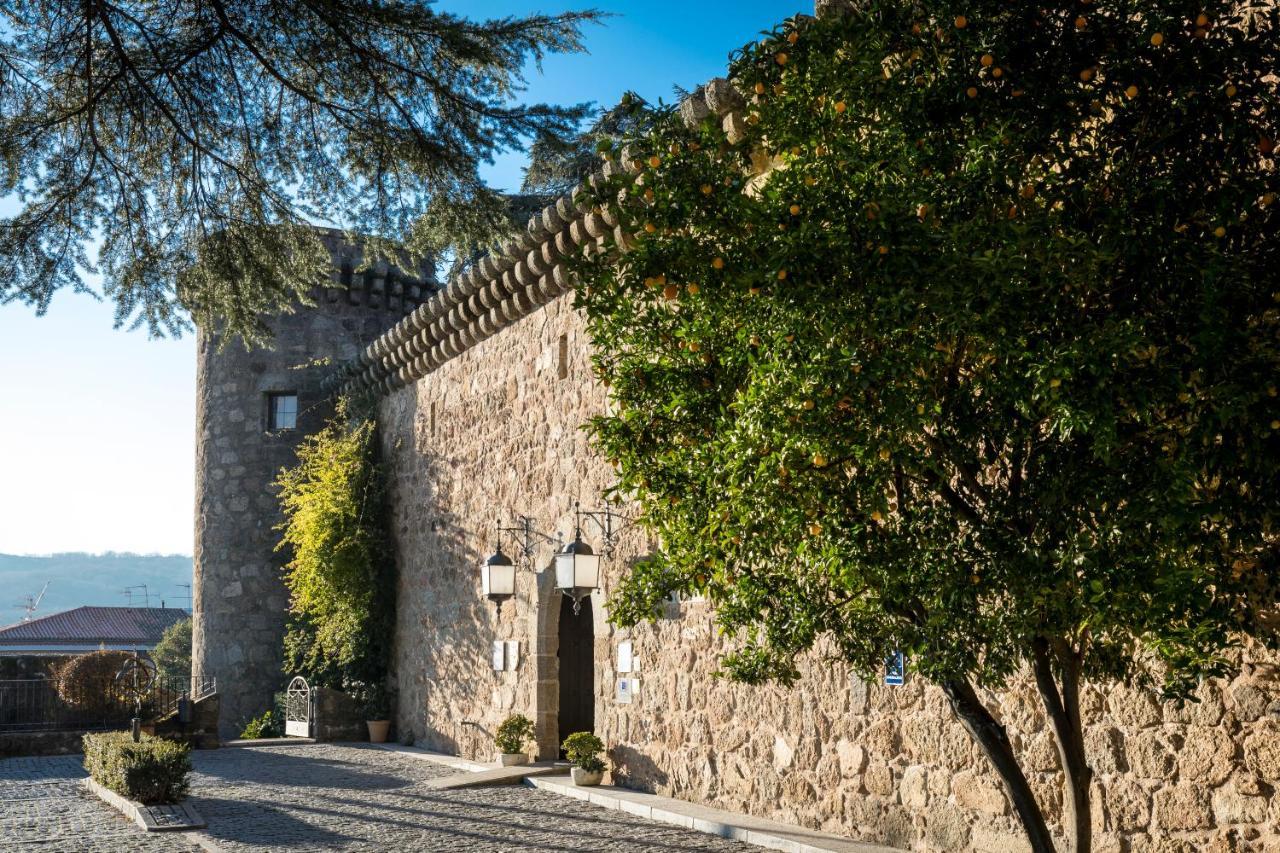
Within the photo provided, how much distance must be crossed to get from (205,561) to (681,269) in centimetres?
1444

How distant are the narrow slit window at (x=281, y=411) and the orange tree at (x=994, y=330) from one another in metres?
13.6

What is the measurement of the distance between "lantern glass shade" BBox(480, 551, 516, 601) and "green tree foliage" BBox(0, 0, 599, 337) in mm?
5209

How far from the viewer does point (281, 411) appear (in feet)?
57.4

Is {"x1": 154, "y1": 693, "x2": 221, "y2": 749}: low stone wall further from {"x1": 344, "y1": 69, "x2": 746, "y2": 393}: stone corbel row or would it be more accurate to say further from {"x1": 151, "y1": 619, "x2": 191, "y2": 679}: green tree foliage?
{"x1": 151, "y1": 619, "x2": 191, "y2": 679}: green tree foliage

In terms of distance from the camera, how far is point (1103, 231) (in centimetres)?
376

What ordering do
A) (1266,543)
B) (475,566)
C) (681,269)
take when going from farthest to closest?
1. (475,566)
2. (681,269)
3. (1266,543)

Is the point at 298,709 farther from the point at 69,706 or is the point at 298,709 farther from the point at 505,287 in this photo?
the point at 505,287

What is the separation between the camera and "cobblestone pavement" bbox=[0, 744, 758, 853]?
24.0 feet

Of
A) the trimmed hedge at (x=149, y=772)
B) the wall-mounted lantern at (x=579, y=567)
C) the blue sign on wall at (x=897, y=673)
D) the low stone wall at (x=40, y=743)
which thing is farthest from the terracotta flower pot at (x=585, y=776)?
the low stone wall at (x=40, y=743)

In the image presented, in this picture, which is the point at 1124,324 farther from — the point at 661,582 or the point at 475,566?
the point at 475,566

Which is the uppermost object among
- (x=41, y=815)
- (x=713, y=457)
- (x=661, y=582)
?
(x=713, y=457)

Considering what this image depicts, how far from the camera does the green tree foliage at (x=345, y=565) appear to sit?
14.9m

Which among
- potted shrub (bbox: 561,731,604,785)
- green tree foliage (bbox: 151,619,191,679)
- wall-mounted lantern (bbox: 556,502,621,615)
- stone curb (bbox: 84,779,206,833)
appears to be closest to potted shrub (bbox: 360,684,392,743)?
stone curb (bbox: 84,779,206,833)

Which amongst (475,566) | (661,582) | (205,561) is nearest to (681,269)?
(661,582)
